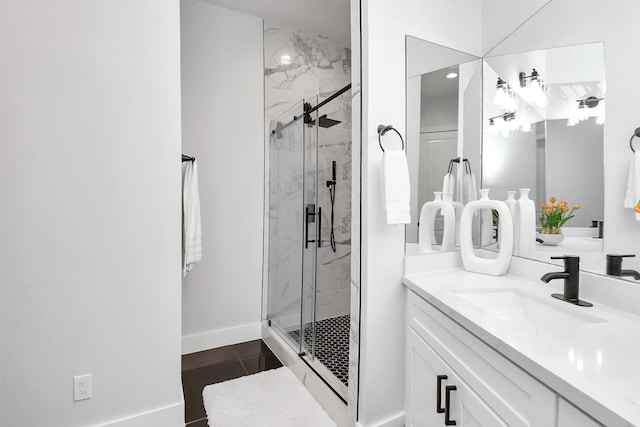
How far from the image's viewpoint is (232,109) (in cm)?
262

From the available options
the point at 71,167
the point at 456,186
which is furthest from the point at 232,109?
the point at 456,186

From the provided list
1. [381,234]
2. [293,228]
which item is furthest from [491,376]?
[293,228]

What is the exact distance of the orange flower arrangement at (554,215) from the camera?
133cm

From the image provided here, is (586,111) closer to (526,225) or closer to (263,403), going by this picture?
(526,225)

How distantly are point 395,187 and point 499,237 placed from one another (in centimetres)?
71

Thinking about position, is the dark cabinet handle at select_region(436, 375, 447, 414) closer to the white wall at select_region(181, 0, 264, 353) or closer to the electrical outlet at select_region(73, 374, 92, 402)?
the electrical outlet at select_region(73, 374, 92, 402)

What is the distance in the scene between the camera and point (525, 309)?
1.18 m

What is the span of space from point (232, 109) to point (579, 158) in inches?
93.5

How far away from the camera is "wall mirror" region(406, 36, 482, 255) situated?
158cm

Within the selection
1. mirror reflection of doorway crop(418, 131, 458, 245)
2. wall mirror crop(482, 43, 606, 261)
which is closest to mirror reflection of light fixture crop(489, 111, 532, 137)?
wall mirror crop(482, 43, 606, 261)

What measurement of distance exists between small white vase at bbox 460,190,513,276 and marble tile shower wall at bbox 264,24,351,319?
3.63 feet

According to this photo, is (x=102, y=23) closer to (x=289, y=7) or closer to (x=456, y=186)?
(x=289, y=7)

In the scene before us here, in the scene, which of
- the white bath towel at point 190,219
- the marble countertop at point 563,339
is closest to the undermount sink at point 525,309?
the marble countertop at point 563,339

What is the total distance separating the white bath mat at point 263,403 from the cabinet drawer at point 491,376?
3.05 feet
